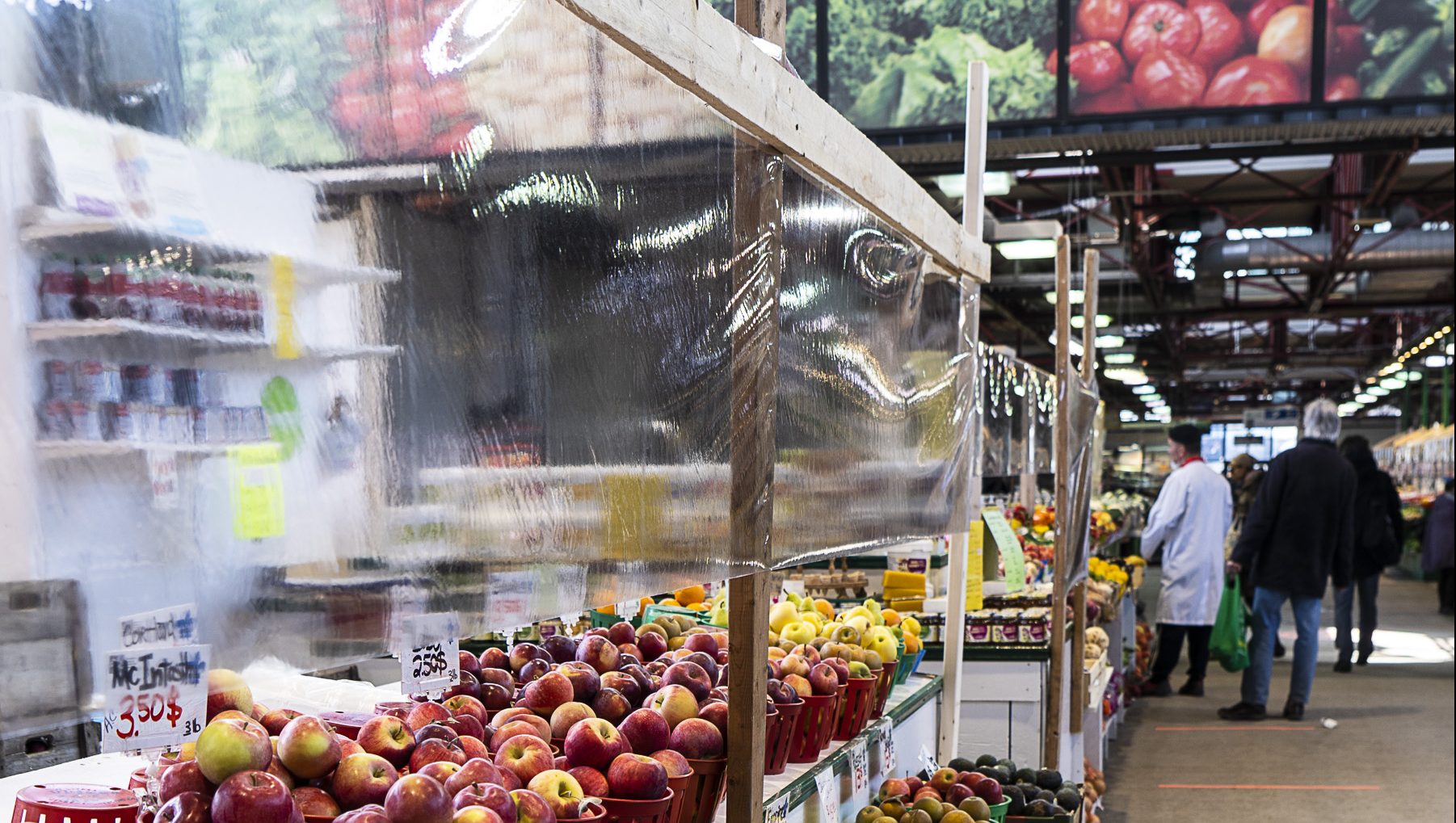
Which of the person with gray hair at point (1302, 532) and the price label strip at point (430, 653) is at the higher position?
the price label strip at point (430, 653)

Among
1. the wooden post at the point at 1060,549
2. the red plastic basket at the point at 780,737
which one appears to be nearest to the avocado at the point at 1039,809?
the red plastic basket at the point at 780,737

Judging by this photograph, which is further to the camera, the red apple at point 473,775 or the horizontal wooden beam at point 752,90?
the red apple at point 473,775

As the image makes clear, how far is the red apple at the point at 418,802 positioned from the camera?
4.82 ft

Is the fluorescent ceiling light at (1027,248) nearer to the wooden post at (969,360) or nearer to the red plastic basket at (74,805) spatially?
the wooden post at (969,360)

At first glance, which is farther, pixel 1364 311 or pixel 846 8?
pixel 1364 311

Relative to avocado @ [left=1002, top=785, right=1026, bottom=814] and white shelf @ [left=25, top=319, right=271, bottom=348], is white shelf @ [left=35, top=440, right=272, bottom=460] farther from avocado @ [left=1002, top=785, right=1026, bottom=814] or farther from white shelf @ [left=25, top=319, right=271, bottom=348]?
avocado @ [left=1002, top=785, right=1026, bottom=814]

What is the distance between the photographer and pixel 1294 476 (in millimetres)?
7738

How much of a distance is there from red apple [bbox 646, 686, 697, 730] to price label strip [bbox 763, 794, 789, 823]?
211 millimetres

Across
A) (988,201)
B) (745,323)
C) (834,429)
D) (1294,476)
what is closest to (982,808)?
(834,429)

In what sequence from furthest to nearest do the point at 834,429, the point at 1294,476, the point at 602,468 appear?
the point at 1294,476 < the point at 834,429 < the point at 602,468

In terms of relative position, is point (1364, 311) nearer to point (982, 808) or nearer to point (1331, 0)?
point (1331, 0)

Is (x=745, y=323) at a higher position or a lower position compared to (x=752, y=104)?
lower

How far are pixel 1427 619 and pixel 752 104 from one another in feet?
48.1

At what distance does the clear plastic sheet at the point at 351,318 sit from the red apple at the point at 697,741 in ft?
1.26
